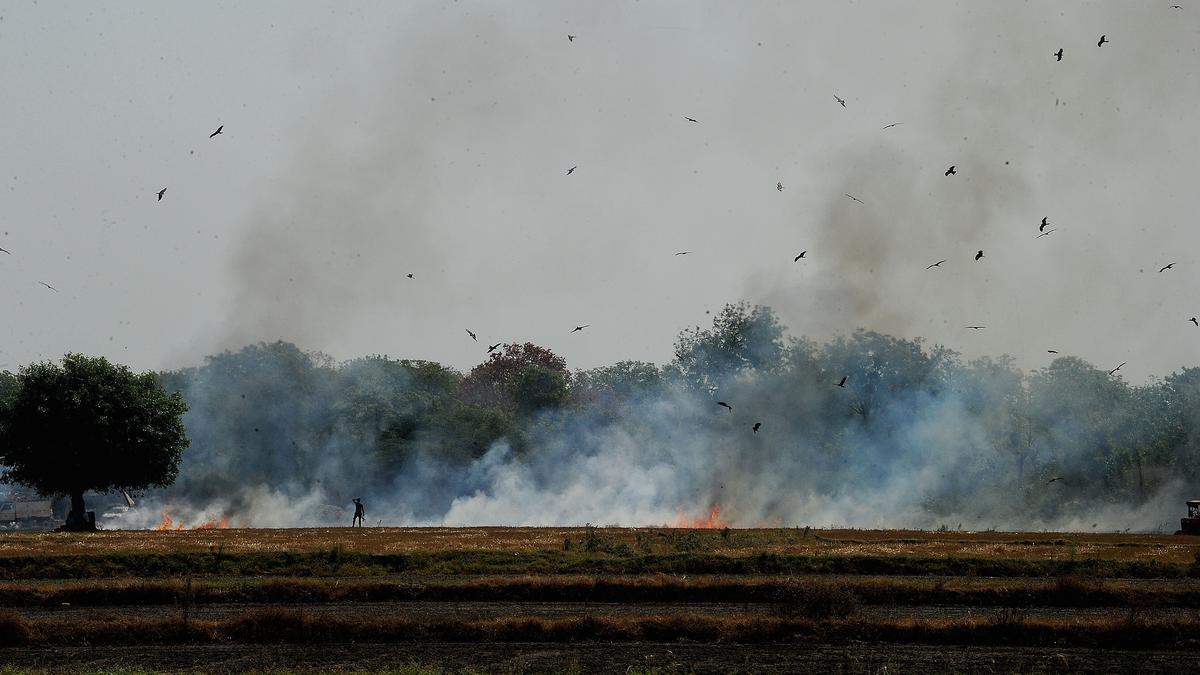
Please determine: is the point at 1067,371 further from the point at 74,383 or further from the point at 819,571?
the point at 74,383

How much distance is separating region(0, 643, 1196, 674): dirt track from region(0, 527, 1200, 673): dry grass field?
0.33 feet

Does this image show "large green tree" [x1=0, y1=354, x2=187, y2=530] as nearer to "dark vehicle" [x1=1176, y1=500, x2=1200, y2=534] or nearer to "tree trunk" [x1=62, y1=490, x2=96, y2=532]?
"tree trunk" [x1=62, y1=490, x2=96, y2=532]

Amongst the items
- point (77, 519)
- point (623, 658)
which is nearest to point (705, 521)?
point (77, 519)

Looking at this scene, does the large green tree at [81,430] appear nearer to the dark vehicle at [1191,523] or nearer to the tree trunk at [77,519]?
the tree trunk at [77,519]

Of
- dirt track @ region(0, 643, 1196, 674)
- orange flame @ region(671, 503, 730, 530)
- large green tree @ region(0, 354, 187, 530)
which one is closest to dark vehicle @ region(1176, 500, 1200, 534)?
orange flame @ region(671, 503, 730, 530)

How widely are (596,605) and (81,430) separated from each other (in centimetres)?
4902

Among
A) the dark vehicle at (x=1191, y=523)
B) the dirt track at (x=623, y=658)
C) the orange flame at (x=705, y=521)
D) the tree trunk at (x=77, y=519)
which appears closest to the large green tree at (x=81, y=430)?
the tree trunk at (x=77, y=519)

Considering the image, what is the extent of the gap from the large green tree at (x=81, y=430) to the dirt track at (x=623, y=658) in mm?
46628

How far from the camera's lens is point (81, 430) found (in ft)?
235

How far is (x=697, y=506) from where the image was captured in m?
86.6

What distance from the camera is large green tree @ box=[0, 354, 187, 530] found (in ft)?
234

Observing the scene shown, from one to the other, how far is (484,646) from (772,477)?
203 feet

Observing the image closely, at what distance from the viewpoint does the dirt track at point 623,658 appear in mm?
25469

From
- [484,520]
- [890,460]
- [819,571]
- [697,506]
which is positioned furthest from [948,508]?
[819,571]
